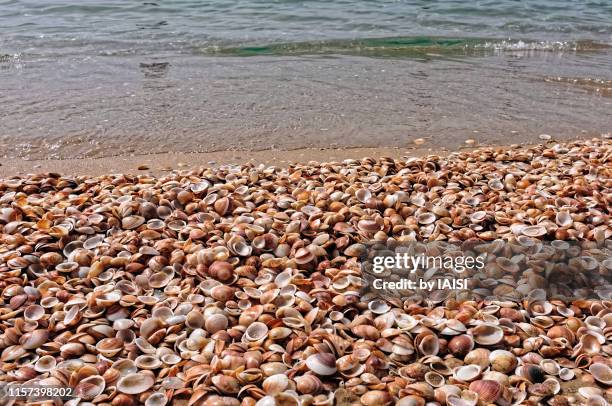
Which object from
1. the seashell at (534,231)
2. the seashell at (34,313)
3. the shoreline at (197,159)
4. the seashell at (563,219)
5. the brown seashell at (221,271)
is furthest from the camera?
the shoreline at (197,159)

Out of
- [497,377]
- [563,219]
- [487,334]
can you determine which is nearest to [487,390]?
[497,377]

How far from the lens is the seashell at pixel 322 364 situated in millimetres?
2189

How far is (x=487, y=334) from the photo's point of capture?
243 centimetres

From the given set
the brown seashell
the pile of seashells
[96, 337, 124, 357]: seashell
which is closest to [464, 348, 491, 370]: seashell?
the pile of seashells

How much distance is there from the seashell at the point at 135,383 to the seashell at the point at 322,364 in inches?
26.0

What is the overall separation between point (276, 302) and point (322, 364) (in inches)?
19.5

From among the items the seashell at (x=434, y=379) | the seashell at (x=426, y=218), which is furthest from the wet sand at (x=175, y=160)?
the seashell at (x=434, y=379)

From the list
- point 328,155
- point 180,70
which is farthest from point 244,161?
point 180,70

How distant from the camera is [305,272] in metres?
2.88

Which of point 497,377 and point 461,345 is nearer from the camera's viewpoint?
point 497,377

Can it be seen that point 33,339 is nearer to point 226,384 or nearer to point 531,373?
point 226,384

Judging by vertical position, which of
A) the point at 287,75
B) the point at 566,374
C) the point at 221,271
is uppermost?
the point at 287,75

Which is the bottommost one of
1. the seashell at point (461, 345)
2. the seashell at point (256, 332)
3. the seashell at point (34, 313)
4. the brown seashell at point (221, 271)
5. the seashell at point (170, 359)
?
the seashell at point (461, 345)

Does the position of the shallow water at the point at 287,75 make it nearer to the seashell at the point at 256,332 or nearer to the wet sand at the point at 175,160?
the wet sand at the point at 175,160
